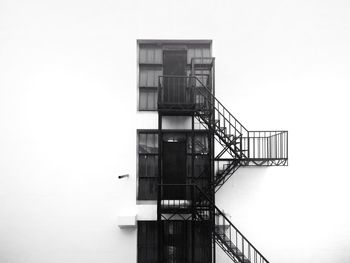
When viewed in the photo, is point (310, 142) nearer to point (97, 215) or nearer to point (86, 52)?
point (97, 215)

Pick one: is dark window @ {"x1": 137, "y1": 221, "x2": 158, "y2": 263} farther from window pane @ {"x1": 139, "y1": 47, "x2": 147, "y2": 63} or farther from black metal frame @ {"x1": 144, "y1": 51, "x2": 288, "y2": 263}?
window pane @ {"x1": 139, "y1": 47, "x2": 147, "y2": 63}

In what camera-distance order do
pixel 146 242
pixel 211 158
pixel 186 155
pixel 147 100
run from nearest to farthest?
1. pixel 186 155
2. pixel 211 158
3. pixel 146 242
4. pixel 147 100

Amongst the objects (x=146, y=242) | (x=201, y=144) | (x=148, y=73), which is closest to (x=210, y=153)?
(x=201, y=144)

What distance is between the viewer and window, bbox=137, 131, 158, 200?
771 cm

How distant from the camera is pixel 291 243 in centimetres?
753

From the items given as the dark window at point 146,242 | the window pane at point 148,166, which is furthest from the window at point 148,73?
the dark window at point 146,242

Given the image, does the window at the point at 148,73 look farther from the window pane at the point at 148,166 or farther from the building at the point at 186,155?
the window pane at the point at 148,166

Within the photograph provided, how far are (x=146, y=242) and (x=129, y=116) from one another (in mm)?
4174

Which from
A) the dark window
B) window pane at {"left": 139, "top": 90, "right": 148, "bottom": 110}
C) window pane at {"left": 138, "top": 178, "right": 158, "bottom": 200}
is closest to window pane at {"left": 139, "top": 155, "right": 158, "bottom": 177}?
window pane at {"left": 138, "top": 178, "right": 158, "bottom": 200}

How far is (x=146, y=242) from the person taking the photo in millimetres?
7625

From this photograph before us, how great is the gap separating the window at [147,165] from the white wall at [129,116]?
0.31 meters

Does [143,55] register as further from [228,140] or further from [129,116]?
[228,140]

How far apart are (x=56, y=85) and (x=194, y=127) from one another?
4807 mm

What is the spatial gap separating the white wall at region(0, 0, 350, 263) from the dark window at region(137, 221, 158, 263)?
31 cm
